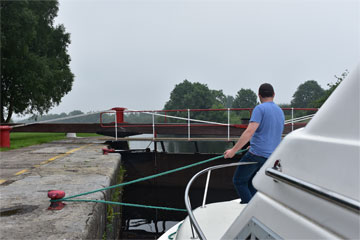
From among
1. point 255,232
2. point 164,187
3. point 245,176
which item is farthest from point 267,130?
point 164,187

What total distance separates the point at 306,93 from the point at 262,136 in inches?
3986

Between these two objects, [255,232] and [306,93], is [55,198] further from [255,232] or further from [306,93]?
[306,93]

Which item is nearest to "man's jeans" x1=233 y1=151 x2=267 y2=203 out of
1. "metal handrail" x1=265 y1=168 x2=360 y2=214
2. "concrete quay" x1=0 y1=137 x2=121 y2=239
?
"concrete quay" x1=0 y1=137 x2=121 y2=239

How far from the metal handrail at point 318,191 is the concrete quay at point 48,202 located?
2314 millimetres

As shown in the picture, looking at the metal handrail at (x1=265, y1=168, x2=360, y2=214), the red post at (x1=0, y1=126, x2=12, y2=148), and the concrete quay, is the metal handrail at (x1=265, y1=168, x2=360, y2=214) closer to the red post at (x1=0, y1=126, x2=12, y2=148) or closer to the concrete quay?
the concrete quay

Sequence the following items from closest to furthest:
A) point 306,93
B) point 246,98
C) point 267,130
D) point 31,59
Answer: point 267,130 < point 31,59 < point 306,93 < point 246,98

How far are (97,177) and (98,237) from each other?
180cm

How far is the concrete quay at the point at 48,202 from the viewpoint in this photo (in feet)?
9.57

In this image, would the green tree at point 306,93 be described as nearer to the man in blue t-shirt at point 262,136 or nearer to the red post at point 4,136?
the red post at point 4,136

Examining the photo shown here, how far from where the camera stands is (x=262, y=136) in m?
2.84

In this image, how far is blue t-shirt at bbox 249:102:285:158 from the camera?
9.20ft

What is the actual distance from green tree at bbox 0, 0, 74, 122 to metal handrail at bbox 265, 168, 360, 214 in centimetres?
2143

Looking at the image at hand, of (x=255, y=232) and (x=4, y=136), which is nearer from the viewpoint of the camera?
(x=255, y=232)

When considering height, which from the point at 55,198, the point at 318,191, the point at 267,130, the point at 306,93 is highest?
the point at 306,93
